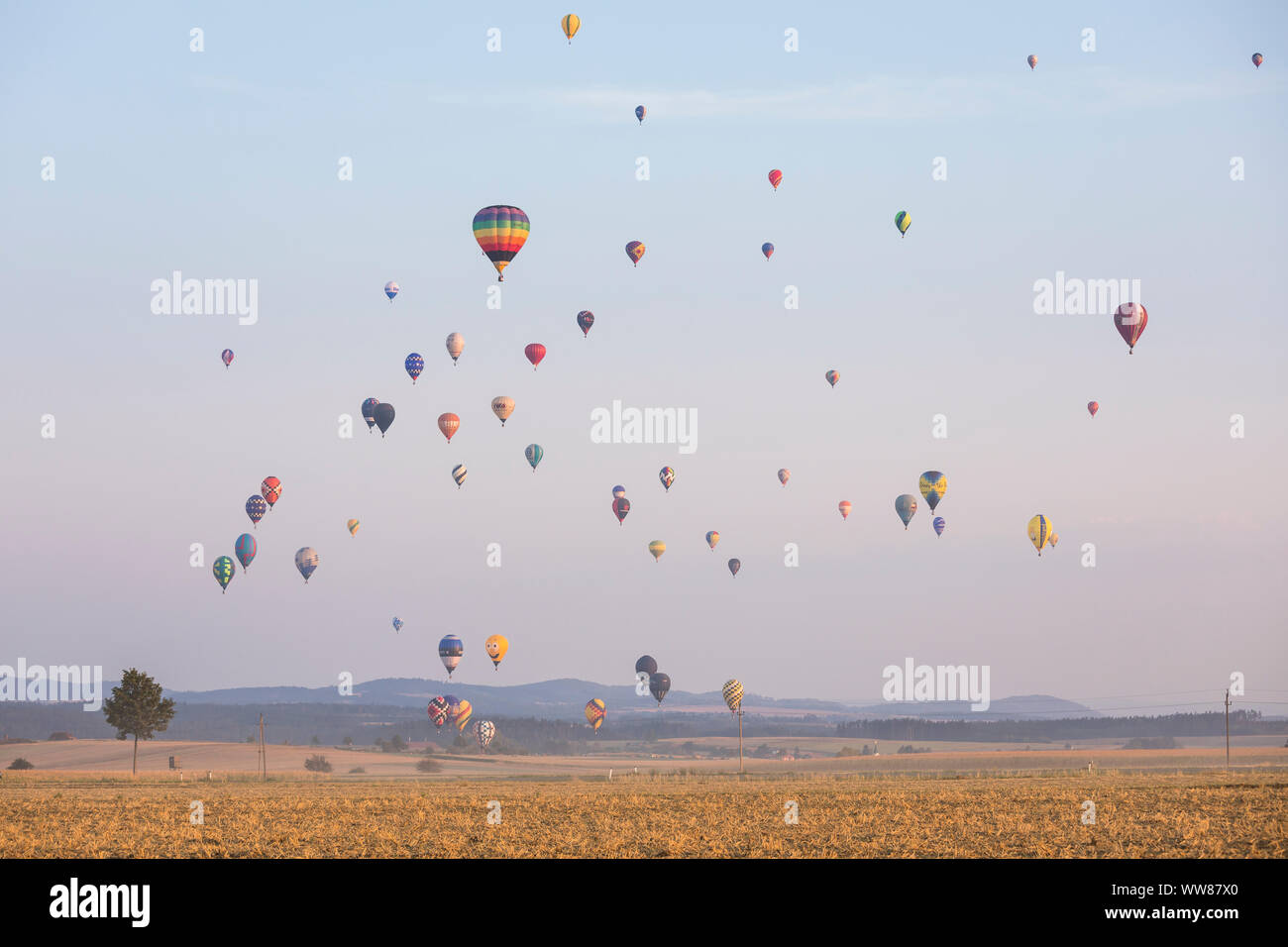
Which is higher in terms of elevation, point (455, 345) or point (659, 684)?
point (455, 345)

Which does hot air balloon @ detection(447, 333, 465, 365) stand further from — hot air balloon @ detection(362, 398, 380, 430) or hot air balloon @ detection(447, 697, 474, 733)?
hot air balloon @ detection(447, 697, 474, 733)

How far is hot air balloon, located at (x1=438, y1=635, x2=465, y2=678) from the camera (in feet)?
411

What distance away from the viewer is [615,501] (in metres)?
121

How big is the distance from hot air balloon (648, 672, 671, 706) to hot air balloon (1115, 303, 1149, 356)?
85.8 metres

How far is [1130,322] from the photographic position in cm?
7775

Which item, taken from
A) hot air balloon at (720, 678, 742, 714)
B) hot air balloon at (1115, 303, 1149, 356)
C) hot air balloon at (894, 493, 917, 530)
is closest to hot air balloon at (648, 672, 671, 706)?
hot air balloon at (720, 678, 742, 714)

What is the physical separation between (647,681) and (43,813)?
120 metres

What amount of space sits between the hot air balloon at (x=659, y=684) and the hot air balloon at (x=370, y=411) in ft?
198

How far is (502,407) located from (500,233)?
30415 millimetres

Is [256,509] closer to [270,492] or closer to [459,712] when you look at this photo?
[270,492]

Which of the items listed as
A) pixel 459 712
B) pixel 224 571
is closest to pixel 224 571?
pixel 224 571

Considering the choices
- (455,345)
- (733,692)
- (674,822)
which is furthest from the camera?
(733,692)

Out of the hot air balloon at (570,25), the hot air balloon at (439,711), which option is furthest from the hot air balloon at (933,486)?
the hot air balloon at (439,711)
